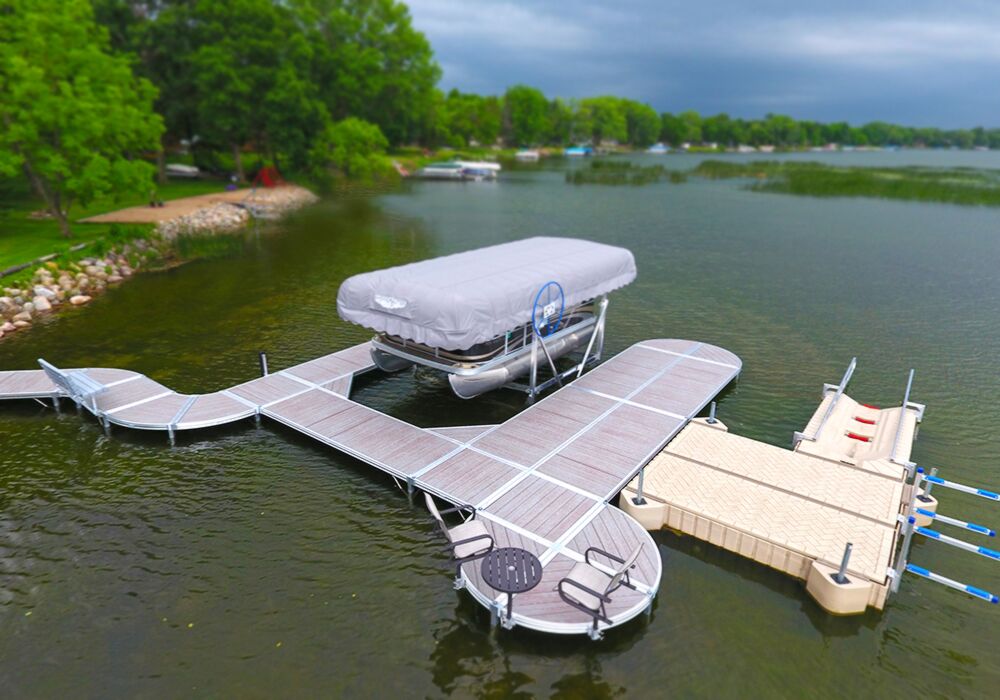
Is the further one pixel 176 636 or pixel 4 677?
pixel 176 636

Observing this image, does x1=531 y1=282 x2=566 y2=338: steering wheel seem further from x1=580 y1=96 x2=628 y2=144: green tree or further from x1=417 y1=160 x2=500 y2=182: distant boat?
x1=580 y1=96 x2=628 y2=144: green tree

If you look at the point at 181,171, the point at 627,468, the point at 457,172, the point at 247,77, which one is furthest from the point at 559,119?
the point at 627,468

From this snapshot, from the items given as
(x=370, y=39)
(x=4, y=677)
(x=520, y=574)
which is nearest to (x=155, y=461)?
(x=4, y=677)

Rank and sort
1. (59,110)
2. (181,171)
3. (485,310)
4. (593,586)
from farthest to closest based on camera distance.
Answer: (181,171) < (59,110) < (485,310) < (593,586)

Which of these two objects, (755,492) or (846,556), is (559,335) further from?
(846,556)

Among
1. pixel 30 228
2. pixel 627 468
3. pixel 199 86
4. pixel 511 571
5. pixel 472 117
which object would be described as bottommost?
pixel 627 468

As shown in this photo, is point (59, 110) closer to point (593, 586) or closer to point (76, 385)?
point (76, 385)
